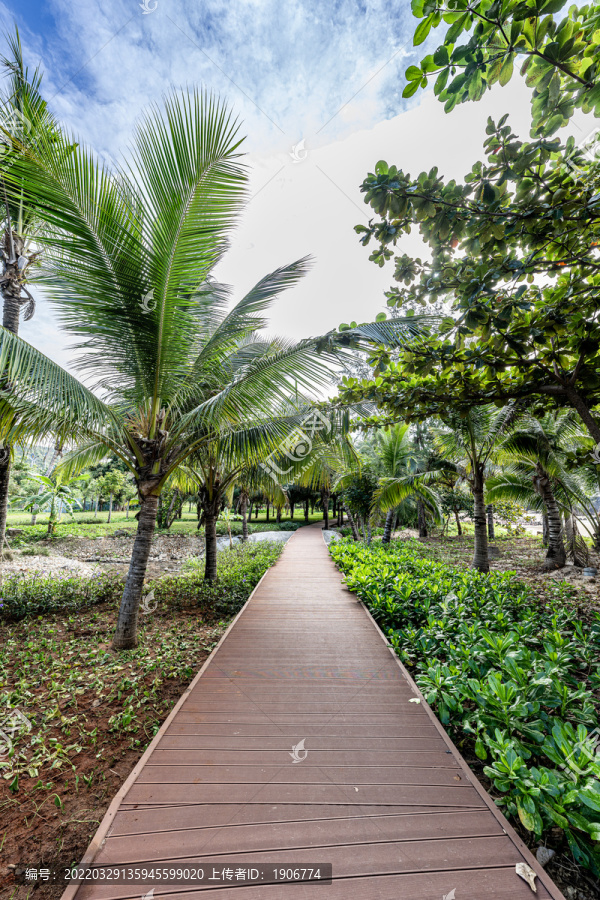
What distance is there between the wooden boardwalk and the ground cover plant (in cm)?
38

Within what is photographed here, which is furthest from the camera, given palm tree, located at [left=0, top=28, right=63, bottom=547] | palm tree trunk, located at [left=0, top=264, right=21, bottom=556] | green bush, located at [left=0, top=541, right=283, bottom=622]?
green bush, located at [left=0, top=541, right=283, bottom=622]

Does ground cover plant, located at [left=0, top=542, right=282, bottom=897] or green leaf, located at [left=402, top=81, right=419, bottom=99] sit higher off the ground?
green leaf, located at [left=402, top=81, right=419, bottom=99]

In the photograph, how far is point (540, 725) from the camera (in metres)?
1.91

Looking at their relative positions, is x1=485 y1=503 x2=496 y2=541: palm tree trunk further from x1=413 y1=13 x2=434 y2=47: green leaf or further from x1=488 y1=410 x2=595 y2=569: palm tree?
x1=413 y1=13 x2=434 y2=47: green leaf

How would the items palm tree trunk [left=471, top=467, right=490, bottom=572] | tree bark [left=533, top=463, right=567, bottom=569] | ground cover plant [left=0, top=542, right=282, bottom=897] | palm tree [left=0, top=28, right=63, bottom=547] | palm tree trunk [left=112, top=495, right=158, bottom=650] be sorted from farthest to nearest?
tree bark [left=533, top=463, right=567, bottom=569] → palm tree trunk [left=471, top=467, right=490, bottom=572] → palm tree trunk [left=112, top=495, right=158, bottom=650] → palm tree [left=0, top=28, right=63, bottom=547] → ground cover plant [left=0, top=542, right=282, bottom=897]

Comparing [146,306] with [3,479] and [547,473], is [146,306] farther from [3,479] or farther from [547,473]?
[547,473]

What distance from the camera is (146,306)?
3598 millimetres

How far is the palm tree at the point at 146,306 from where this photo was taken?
3.13 metres

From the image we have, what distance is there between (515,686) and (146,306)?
4487 mm

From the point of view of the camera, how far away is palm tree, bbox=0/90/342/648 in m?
3.13

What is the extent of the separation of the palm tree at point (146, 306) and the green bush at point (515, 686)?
2975mm

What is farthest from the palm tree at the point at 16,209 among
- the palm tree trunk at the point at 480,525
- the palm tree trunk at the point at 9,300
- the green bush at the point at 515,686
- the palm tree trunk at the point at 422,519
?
the palm tree trunk at the point at 422,519

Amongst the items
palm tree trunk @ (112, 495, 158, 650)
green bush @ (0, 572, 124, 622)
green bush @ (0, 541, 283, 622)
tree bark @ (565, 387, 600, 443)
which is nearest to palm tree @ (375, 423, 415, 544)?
green bush @ (0, 541, 283, 622)

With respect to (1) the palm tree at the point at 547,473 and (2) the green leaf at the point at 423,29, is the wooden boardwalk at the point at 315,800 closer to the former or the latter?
(2) the green leaf at the point at 423,29
